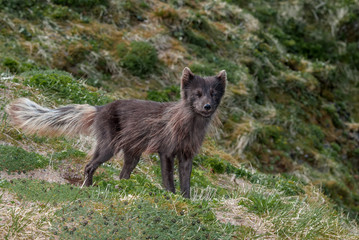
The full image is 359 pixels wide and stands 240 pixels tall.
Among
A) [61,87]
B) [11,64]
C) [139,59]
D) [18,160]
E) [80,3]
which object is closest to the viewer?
[18,160]

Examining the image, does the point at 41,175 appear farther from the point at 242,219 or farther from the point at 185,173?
the point at 242,219

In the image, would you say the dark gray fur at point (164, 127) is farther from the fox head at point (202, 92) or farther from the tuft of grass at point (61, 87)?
the tuft of grass at point (61, 87)

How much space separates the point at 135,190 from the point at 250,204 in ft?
4.66

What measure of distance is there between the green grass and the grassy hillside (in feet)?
0.06

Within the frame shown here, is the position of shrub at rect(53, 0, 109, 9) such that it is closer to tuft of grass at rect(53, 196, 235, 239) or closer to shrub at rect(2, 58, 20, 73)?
shrub at rect(2, 58, 20, 73)

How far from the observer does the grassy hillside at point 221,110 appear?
497cm

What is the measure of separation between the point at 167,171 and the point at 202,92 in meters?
1.13

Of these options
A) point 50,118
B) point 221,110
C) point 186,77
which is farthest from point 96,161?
point 221,110

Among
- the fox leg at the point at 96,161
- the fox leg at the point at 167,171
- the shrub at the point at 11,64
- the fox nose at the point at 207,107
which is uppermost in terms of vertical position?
the fox nose at the point at 207,107

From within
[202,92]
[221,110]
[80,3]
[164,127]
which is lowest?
[221,110]

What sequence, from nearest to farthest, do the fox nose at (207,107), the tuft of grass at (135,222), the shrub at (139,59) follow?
the tuft of grass at (135,222) → the fox nose at (207,107) → the shrub at (139,59)

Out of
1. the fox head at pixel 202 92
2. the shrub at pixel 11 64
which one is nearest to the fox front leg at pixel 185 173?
the fox head at pixel 202 92

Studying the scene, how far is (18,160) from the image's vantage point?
609 cm

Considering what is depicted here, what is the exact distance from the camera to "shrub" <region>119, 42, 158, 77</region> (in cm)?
1167
